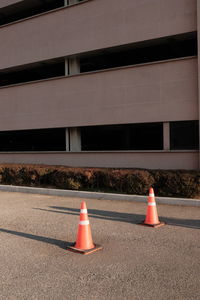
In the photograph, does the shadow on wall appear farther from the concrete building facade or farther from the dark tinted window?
the dark tinted window

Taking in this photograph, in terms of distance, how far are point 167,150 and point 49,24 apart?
8955 millimetres

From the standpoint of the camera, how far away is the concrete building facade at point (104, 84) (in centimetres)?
1356

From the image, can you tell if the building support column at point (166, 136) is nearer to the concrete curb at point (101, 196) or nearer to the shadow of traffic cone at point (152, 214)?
the concrete curb at point (101, 196)

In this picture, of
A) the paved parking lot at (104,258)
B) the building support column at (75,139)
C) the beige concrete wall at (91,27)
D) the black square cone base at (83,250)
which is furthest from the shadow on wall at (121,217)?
the beige concrete wall at (91,27)

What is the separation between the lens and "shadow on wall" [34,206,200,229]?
7.59 metres

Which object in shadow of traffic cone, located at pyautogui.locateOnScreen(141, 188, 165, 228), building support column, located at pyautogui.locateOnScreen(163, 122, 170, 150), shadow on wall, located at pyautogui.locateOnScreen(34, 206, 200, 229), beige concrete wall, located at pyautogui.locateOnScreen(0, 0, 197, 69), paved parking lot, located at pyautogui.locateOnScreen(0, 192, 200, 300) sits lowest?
paved parking lot, located at pyautogui.locateOnScreen(0, 192, 200, 300)

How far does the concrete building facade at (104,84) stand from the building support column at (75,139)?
0.16ft

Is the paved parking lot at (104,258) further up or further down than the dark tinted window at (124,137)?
further down

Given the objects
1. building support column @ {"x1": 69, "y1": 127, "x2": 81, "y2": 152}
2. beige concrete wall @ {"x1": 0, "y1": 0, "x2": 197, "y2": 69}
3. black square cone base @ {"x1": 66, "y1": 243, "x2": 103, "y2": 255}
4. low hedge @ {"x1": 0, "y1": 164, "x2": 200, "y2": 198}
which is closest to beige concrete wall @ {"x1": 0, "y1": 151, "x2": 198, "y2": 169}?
building support column @ {"x1": 69, "y1": 127, "x2": 81, "y2": 152}

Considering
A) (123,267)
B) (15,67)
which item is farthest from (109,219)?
(15,67)

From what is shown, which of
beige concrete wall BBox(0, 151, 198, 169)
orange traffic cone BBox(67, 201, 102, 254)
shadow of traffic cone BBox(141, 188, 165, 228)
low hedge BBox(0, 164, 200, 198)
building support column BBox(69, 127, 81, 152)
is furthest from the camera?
building support column BBox(69, 127, 81, 152)

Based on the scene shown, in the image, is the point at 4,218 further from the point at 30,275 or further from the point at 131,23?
the point at 131,23

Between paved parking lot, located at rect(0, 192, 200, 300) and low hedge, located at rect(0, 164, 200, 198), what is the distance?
160 cm

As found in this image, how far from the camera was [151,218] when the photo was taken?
738cm
